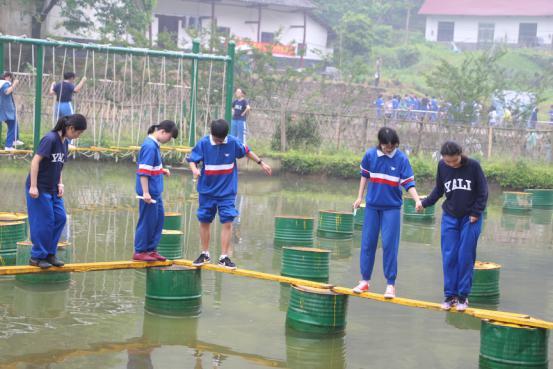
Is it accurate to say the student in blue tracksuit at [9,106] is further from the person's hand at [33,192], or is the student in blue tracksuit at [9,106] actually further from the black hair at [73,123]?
the person's hand at [33,192]

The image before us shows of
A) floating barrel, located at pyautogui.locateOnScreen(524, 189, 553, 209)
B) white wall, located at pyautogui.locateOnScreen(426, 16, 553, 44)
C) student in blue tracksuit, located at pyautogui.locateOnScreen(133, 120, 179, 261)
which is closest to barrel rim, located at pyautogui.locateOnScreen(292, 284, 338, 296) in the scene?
student in blue tracksuit, located at pyautogui.locateOnScreen(133, 120, 179, 261)

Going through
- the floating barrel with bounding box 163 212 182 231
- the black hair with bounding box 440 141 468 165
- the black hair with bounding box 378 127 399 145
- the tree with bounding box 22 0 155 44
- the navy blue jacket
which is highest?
the tree with bounding box 22 0 155 44

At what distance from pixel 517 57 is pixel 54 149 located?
147 ft

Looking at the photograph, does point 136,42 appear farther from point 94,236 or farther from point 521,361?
→ point 521,361

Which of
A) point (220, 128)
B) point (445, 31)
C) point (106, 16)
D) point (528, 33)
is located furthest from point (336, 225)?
point (445, 31)

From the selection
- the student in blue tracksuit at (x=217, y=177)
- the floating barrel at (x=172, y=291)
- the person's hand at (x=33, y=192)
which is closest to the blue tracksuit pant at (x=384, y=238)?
the student in blue tracksuit at (x=217, y=177)

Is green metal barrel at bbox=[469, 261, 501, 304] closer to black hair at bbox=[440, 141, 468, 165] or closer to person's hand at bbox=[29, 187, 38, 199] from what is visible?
black hair at bbox=[440, 141, 468, 165]

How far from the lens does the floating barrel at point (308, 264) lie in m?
11.2

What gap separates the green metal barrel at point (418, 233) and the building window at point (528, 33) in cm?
4062

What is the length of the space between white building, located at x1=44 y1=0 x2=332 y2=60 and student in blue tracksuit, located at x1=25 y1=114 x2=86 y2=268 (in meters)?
33.3

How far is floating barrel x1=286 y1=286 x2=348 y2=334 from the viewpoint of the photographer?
9.05 meters

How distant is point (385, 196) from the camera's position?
9.25 meters

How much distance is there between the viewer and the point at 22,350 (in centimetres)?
799

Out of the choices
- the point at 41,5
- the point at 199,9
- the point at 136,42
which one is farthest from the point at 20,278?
the point at 199,9
